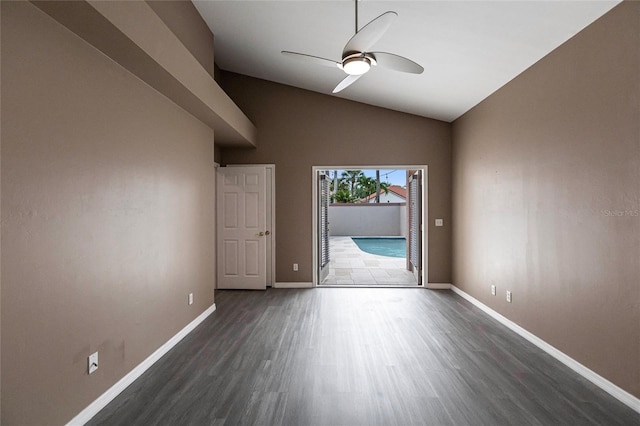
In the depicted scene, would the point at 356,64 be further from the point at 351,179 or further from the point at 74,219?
the point at 351,179

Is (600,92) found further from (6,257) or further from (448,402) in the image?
(6,257)

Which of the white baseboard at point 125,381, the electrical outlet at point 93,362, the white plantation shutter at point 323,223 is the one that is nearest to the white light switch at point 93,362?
the electrical outlet at point 93,362

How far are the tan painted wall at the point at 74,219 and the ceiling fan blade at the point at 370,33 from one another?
170 cm

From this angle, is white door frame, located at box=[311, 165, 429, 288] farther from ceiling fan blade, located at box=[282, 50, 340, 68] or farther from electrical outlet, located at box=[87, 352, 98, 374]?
electrical outlet, located at box=[87, 352, 98, 374]

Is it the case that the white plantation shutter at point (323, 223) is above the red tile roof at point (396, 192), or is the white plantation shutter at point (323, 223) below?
below

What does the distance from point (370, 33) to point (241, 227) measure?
12.0 feet

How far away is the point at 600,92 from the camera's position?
2295mm

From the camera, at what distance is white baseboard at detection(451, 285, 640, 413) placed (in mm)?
2078

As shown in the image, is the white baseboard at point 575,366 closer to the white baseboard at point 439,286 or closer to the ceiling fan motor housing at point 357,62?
the white baseboard at point 439,286

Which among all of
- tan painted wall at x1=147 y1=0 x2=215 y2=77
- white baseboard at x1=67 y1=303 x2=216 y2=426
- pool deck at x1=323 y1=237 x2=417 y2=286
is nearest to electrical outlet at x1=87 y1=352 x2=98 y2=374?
white baseboard at x1=67 y1=303 x2=216 y2=426

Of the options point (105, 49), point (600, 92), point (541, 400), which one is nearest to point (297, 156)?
point (105, 49)

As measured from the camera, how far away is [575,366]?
2523 mm

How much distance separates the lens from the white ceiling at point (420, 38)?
8.14ft

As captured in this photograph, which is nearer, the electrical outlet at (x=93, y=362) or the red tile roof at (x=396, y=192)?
the electrical outlet at (x=93, y=362)
